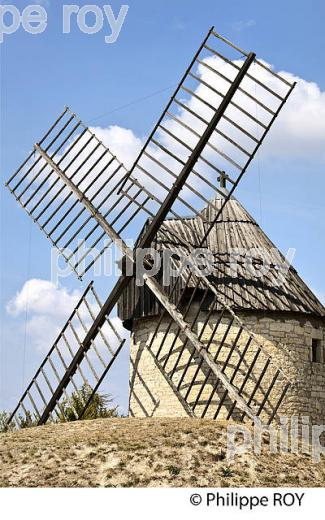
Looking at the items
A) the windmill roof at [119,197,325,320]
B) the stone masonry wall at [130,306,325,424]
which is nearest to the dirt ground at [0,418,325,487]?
the stone masonry wall at [130,306,325,424]

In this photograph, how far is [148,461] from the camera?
56.4 feet

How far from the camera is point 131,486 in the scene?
16.4m

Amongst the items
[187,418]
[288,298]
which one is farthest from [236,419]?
[288,298]

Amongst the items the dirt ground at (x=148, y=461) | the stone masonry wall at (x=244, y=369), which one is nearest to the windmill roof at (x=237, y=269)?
the stone masonry wall at (x=244, y=369)

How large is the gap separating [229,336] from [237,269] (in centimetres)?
171

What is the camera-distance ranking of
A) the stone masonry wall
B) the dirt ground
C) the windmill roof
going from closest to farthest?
the dirt ground
the stone masonry wall
the windmill roof

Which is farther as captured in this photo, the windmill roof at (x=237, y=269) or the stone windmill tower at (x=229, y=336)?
the windmill roof at (x=237, y=269)

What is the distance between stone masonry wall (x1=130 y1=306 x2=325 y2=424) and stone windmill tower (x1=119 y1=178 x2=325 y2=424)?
0.07 ft

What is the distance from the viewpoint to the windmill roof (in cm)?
2175

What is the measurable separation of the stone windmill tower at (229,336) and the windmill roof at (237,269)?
0.07ft

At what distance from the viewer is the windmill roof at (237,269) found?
21750mm

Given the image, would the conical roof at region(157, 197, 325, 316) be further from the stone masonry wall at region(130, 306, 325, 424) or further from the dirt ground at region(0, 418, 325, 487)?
the dirt ground at region(0, 418, 325, 487)

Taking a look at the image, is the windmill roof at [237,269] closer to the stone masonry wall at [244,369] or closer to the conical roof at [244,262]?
the conical roof at [244,262]

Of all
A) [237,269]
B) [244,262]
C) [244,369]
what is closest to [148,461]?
[244,369]
